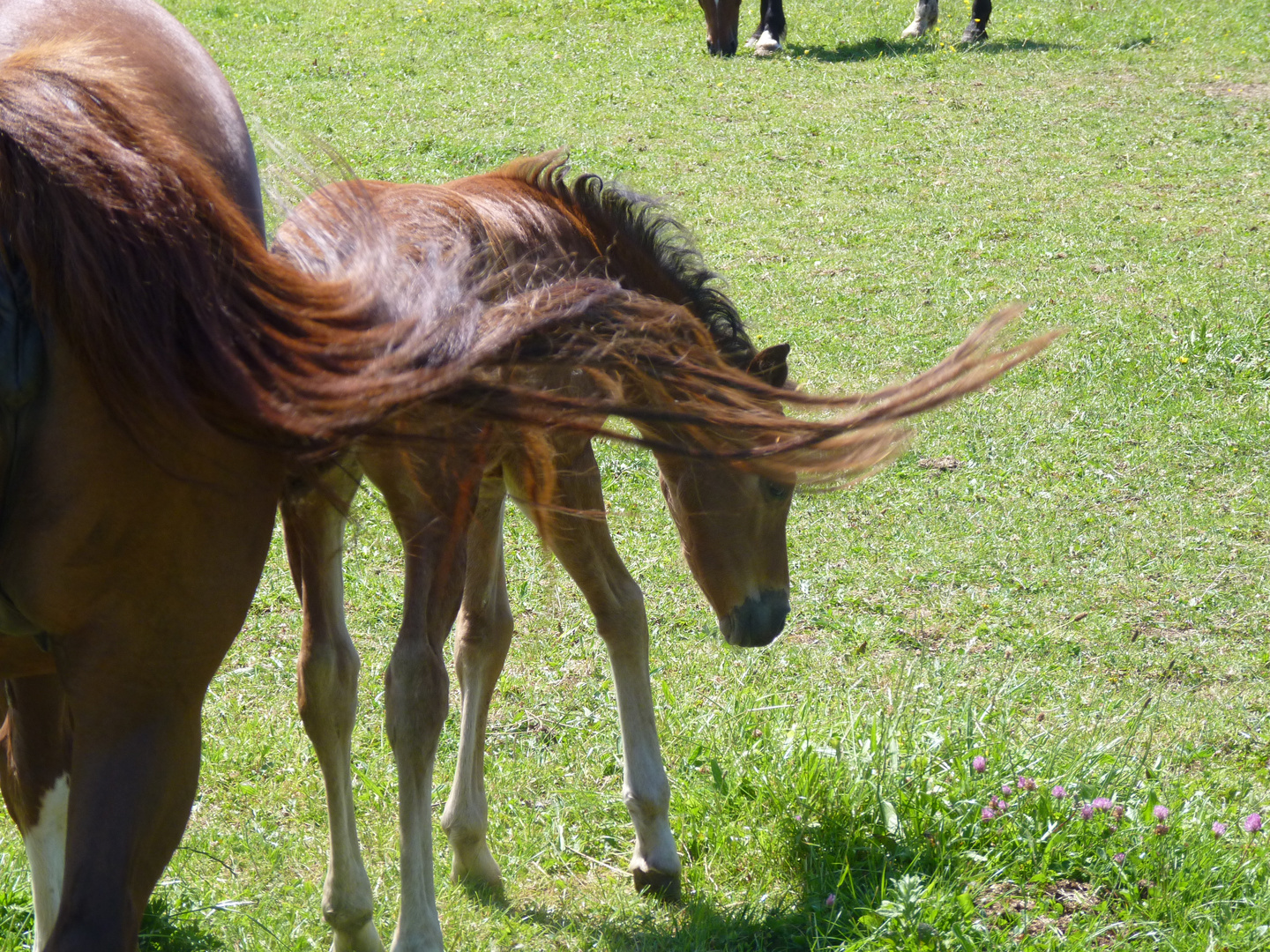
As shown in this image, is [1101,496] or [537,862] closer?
[537,862]

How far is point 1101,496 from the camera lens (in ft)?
16.7

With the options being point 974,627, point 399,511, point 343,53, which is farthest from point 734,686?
point 343,53

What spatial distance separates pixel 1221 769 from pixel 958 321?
3.95 meters

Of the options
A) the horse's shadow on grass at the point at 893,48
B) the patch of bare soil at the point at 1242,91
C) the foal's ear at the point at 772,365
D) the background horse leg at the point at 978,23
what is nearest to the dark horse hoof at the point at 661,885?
the foal's ear at the point at 772,365

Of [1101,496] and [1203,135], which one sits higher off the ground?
[1203,135]

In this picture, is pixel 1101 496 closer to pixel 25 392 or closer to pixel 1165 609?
pixel 1165 609

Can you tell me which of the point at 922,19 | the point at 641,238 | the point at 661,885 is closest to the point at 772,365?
the point at 641,238

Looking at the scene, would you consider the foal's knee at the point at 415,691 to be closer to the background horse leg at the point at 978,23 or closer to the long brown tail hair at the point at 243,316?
the long brown tail hair at the point at 243,316

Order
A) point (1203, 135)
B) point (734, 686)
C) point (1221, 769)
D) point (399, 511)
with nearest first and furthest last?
point (399, 511)
point (1221, 769)
point (734, 686)
point (1203, 135)

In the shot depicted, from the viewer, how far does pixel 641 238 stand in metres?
3.09

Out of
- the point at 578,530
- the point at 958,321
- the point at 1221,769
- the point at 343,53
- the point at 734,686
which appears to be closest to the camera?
the point at 578,530

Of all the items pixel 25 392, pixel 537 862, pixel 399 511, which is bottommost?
pixel 537 862

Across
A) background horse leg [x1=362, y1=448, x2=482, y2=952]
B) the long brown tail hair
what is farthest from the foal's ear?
the long brown tail hair

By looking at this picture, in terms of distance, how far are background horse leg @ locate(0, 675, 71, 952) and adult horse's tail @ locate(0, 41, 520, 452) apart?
86 cm
